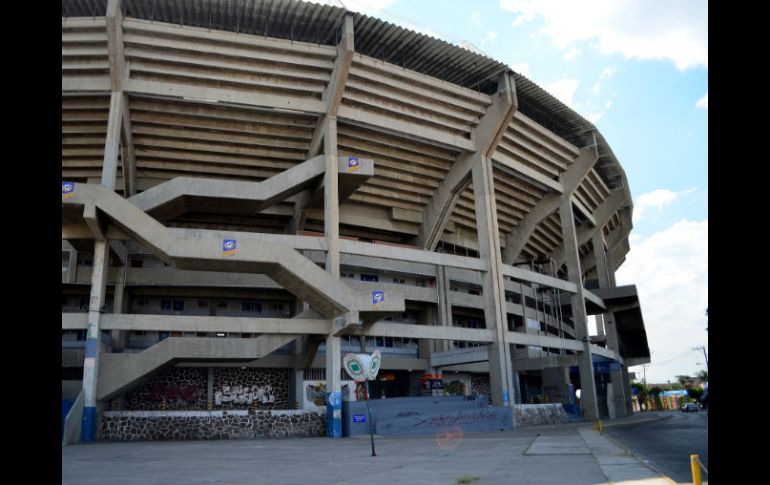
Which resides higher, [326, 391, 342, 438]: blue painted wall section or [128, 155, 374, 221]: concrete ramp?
[128, 155, 374, 221]: concrete ramp

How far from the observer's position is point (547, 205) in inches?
1727

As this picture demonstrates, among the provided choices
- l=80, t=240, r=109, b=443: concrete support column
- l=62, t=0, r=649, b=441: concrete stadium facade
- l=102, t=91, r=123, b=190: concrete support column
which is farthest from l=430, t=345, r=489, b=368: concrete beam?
l=102, t=91, r=123, b=190: concrete support column

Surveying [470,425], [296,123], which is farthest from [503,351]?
[296,123]

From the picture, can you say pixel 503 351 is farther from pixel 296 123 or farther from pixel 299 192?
pixel 296 123

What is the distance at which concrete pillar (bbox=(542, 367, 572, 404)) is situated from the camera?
48094 millimetres

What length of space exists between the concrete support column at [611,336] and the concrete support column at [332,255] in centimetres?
2984

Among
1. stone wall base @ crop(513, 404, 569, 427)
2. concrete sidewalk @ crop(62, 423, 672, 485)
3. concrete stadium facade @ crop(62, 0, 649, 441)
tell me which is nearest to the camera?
concrete sidewalk @ crop(62, 423, 672, 485)

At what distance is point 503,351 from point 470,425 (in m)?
5.74

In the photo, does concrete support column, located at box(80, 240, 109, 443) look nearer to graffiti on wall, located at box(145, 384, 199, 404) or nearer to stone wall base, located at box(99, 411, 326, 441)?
stone wall base, located at box(99, 411, 326, 441)

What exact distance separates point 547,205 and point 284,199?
22080 millimetres

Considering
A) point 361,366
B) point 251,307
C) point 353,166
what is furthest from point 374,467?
point 251,307

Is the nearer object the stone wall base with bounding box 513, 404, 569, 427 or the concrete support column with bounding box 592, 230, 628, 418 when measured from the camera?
the stone wall base with bounding box 513, 404, 569, 427

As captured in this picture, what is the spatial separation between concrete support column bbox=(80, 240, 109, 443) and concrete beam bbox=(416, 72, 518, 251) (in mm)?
20905
